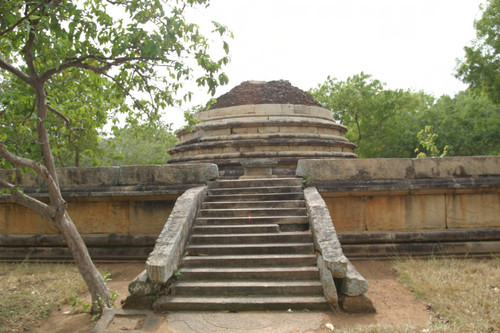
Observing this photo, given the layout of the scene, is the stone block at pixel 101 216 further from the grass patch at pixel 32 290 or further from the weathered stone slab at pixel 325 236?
the weathered stone slab at pixel 325 236

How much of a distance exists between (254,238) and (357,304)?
5.18 ft

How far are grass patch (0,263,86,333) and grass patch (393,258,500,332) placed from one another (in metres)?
3.96

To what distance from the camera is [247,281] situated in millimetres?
4246

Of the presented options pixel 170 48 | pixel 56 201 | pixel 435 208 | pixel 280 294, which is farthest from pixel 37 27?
pixel 435 208

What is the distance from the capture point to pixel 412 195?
5.88 meters

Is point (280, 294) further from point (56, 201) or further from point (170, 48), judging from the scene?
point (170, 48)

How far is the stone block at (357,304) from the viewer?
3801 millimetres

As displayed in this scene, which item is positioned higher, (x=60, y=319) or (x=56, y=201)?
(x=56, y=201)

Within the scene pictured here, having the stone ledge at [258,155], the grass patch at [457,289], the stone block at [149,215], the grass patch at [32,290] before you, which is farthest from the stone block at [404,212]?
the grass patch at [32,290]

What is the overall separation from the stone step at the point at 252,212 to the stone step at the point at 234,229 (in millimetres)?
317

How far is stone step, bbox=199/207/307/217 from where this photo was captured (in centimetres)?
531

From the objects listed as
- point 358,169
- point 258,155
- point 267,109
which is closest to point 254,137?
point 258,155

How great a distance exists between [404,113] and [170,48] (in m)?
20.8

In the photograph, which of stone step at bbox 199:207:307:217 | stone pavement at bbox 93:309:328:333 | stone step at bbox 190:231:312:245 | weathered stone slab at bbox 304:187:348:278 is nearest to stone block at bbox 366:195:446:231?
weathered stone slab at bbox 304:187:348:278
